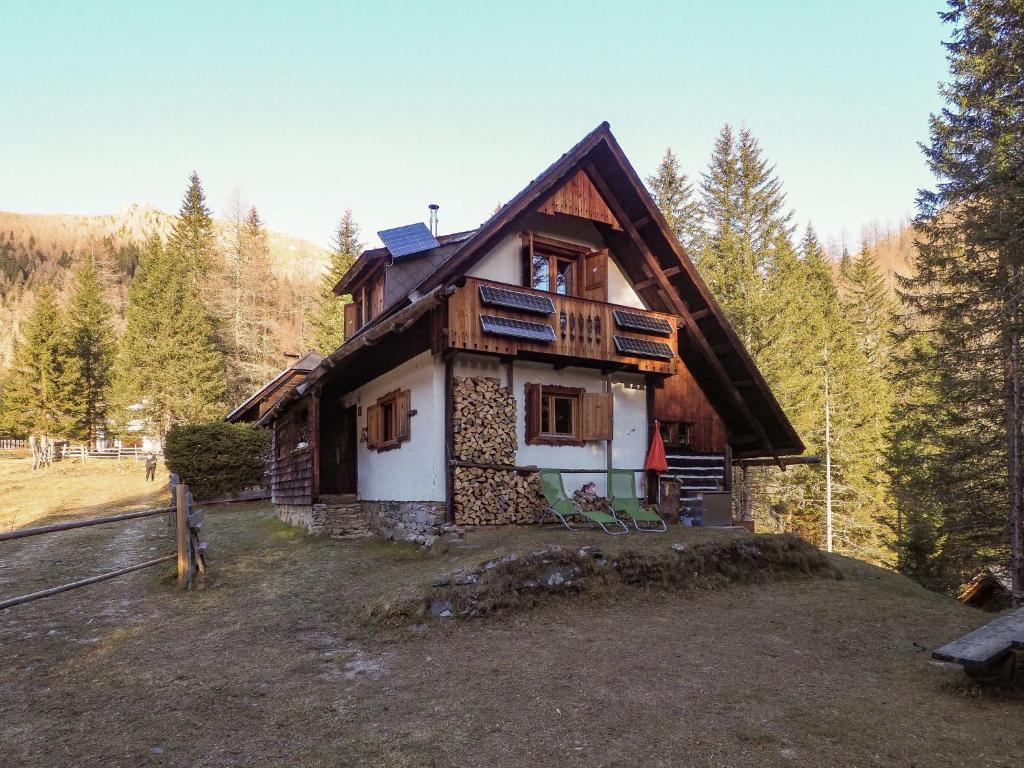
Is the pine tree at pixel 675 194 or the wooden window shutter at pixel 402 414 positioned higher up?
the pine tree at pixel 675 194

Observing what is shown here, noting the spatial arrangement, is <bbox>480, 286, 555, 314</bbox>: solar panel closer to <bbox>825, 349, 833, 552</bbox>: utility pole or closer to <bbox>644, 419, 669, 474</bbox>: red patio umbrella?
<bbox>644, 419, 669, 474</bbox>: red patio umbrella

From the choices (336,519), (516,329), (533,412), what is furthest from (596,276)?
(336,519)

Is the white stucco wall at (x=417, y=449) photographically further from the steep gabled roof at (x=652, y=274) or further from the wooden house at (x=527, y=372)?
the steep gabled roof at (x=652, y=274)

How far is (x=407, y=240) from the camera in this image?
14742 mm

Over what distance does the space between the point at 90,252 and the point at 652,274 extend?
52.3 m

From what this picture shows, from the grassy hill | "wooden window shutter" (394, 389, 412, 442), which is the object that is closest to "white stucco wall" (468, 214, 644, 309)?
"wooden window shutter" (394, 389, 412, 442)

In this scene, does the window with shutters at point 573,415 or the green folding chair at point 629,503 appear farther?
the window with shutters at point 573,415

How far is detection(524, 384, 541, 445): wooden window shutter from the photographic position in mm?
11789

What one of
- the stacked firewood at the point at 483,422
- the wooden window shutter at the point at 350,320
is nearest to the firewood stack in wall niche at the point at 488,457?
the stacked firewood at the point at 483,422

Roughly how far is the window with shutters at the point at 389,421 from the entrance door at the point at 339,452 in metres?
1.80

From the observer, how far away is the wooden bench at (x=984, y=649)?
4840 millimetres

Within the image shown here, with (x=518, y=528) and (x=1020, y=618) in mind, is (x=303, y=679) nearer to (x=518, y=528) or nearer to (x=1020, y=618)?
(x=518, y=528)

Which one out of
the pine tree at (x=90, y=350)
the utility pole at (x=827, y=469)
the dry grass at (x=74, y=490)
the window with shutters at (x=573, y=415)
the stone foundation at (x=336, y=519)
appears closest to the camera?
the window with shutters at (x=573, y=415)

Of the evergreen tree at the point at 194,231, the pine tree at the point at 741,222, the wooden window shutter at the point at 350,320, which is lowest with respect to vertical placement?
the wooden window shutter at the point at 350,320
